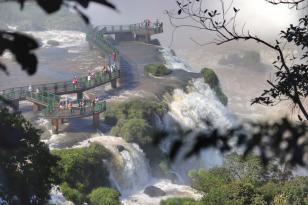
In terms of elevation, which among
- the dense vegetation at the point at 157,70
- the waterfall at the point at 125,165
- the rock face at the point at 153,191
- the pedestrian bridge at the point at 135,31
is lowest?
the rock face at the point at 153,191

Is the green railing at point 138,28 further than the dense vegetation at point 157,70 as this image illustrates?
Yes

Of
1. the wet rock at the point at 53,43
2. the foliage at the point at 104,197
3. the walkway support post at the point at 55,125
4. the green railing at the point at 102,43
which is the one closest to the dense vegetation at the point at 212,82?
the green railing at the point at 102,43

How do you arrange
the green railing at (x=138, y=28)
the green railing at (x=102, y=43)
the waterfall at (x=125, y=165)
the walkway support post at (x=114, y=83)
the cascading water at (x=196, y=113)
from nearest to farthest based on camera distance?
the waterfall at (x=125, y=165) → the cascading water at (x=196, y=113) → the walkway support post at (x=114, y=83) → the green railing at (x=102, y=43) → the green railing at (x=138, y=28)

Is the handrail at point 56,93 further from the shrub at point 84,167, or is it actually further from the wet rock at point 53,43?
the wet rock at point 53,43

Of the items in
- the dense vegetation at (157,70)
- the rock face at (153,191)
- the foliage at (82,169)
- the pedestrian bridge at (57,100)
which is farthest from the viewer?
the dense vegetation at (157,70)

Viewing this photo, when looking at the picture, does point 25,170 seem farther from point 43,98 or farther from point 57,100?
point 43,98

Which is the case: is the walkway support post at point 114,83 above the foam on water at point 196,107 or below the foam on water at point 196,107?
above
